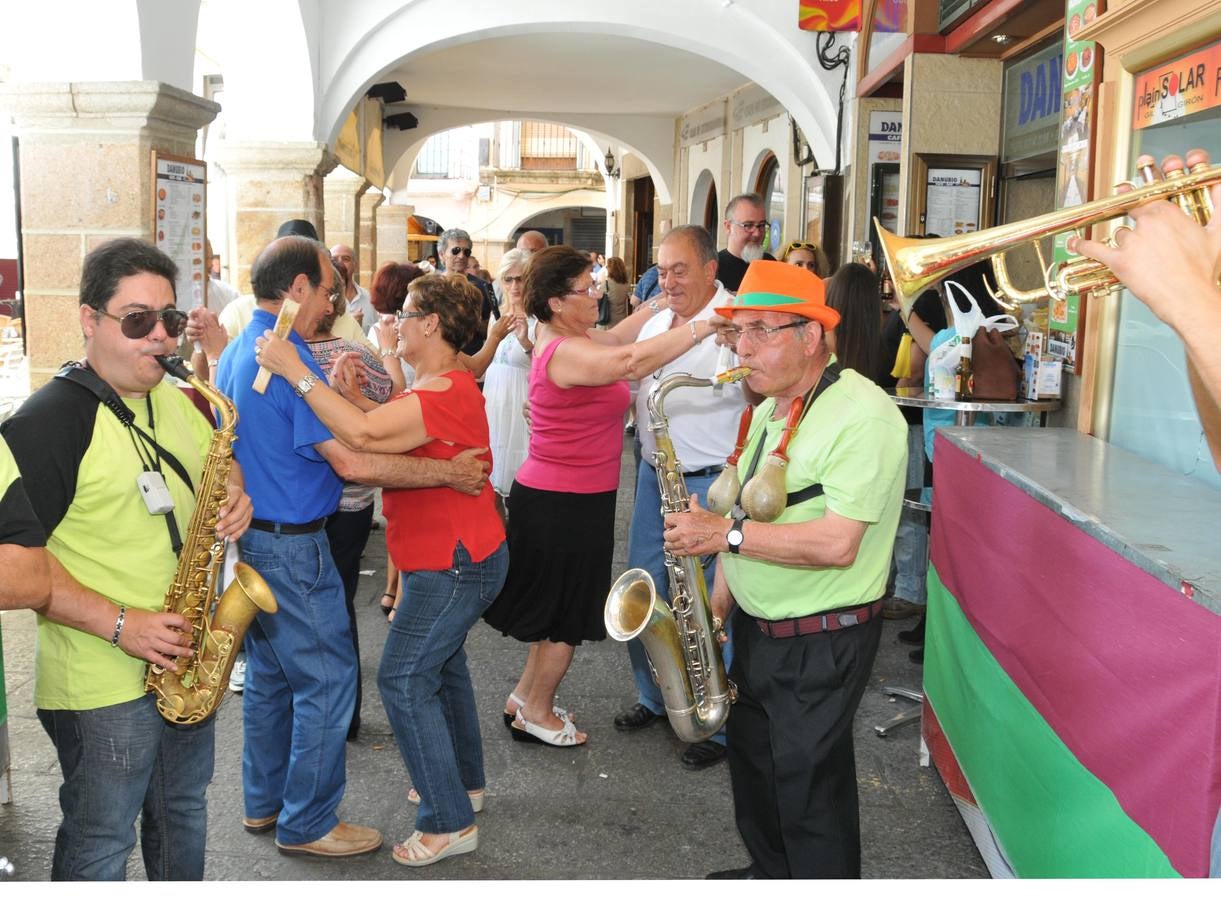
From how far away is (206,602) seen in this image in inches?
98.8

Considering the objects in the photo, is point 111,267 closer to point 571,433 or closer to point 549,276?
point 549,276

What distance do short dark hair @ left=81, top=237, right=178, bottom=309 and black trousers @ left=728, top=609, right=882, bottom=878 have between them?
1.57 metres

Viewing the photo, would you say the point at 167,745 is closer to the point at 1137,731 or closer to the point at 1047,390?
the point at 1137,731

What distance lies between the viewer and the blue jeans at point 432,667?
3.17 metres

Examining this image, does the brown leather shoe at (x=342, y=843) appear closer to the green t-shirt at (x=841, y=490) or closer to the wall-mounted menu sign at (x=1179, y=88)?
the green t-shirt at (x=841, y=490)

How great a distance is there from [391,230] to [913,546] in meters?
17.4

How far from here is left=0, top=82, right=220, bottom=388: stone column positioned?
537 cm

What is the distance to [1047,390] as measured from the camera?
14.7ft

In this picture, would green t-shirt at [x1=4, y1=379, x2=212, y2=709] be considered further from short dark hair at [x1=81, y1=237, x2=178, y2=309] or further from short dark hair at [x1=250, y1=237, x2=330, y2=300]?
short dark hair at [x1=250, y1=237, x2=330, y2=300]

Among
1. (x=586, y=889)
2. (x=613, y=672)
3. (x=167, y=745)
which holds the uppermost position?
(x=586, y=889)

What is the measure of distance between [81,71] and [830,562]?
4.58 meters

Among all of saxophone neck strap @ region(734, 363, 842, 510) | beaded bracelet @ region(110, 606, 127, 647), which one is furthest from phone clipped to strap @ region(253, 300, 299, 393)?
saxophone neck strap @ region(734, 363, 842, 510)

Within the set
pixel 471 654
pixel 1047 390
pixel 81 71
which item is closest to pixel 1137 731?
pixel 1047 390

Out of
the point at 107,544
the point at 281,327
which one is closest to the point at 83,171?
the point at 281,327
